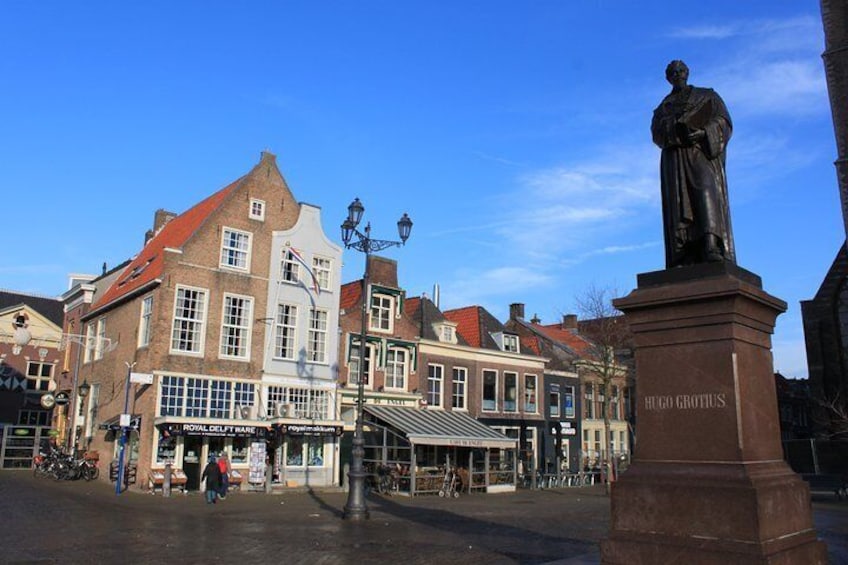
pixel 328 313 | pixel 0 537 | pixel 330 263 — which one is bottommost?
Result: pixel 0 537

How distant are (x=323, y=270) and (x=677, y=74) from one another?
24.8 metres

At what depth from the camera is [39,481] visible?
87.2 ft

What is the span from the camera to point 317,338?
30.7 meters

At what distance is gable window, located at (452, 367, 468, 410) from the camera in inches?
1432

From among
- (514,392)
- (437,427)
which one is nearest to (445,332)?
(514,392)

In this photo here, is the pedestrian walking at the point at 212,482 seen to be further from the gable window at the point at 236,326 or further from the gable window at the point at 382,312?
the gable window at the point at 382,312

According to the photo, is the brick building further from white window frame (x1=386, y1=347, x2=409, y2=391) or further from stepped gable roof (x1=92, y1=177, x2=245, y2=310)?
white window frame (x1=386, y1=347, x2=409, y2=391)

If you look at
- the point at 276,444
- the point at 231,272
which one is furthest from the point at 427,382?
the point at 231,272

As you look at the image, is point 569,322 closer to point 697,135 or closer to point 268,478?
point 268,478

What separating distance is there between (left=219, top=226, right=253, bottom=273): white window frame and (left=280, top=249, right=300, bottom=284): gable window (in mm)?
1642

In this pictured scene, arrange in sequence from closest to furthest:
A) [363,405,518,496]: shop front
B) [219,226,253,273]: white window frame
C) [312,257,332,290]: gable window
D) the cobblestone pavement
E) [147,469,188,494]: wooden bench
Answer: the cobblestone pavement < [147,469,188,494]: wooden bench < [363,405,518,496]: shop front < [219,226,253,273]: white window frame < [312,257,332,290]: gable window

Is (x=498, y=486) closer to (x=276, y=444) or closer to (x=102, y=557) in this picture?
(x=276, y=444)

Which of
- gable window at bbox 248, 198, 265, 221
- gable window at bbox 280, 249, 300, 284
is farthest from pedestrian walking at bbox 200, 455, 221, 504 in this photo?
gable window at bbox 248, 198, 265, 221

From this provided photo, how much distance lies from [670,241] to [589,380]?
3962cm
